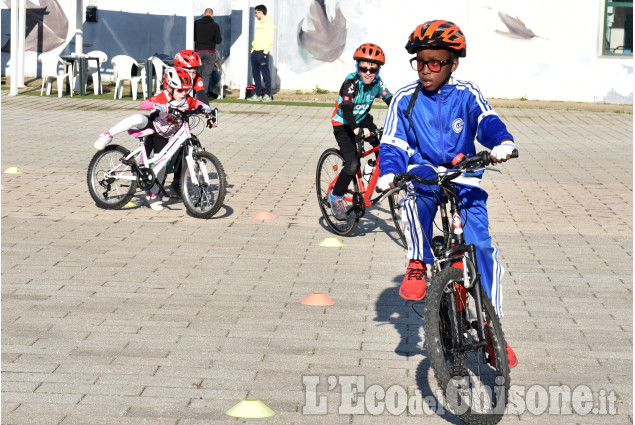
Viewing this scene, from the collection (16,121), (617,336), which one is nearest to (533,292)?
(617,336)

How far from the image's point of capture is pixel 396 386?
17.0 ft

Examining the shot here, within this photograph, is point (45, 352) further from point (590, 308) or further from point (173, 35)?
point (173, 35)

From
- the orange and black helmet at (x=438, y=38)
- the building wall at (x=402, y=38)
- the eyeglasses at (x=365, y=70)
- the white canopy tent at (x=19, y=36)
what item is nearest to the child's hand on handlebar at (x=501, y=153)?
the orange and black helmet at (x=438, y=38)

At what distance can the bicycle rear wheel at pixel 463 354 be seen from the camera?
15.0 ft

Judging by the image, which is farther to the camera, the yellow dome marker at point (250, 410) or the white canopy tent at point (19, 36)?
the white canopy tent at point (19, 36)

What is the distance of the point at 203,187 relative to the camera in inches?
390

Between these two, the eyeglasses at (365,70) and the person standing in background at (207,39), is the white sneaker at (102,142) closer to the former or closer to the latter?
the eyeglasses at (365,70)

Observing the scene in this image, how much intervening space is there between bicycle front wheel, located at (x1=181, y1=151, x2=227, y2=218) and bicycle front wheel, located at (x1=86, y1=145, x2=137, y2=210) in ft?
2.04

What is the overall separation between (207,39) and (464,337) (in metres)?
18.0

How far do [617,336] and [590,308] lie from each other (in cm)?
67

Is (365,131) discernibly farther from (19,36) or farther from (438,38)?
(19,36)

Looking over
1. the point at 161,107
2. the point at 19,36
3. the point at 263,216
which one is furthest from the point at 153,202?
the point at 19,36

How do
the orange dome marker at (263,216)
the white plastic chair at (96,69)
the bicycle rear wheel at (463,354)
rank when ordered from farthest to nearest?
the white plastic chair at (96,69)
the orange dome marker at (263,216)
the bicycle rear wheel at (463,354)

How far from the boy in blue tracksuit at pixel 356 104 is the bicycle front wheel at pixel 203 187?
48.4 inches
